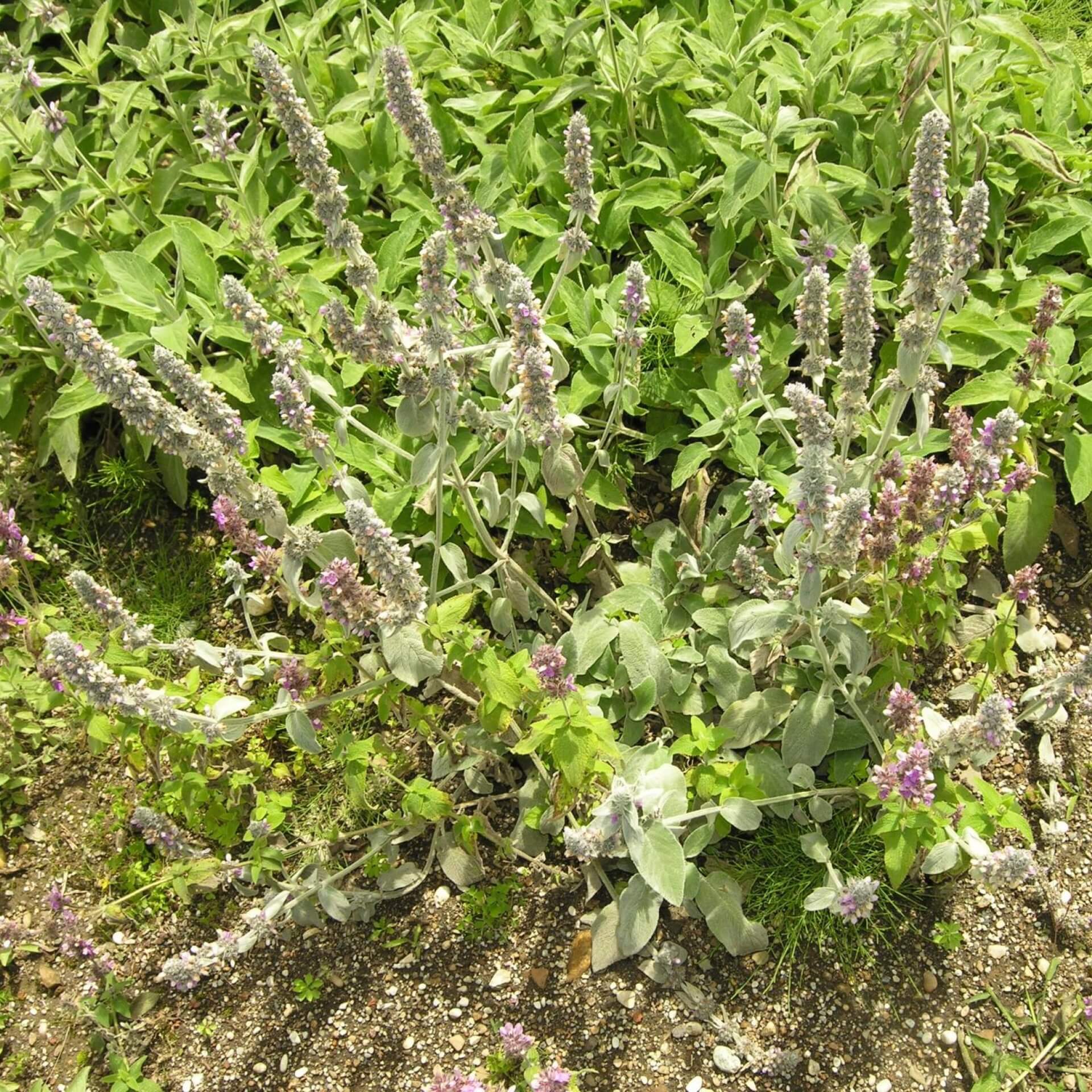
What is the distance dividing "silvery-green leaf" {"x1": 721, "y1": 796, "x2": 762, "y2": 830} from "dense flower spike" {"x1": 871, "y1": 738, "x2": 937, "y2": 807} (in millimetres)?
358

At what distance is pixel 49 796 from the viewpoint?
3895 millimetres

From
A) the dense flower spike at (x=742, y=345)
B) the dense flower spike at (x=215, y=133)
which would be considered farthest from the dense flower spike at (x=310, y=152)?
the dense flower spike at (x=742, y=345)

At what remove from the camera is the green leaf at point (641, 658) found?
328 cm

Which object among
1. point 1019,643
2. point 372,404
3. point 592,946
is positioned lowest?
point 592,946

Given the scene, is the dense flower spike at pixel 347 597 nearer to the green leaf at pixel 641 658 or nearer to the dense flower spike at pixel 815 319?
the green leaf at pixel 641 658

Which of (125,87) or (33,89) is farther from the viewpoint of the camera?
(125,87)

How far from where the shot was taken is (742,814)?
2967mm

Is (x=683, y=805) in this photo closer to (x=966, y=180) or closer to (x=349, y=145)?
(x=966, y=180)

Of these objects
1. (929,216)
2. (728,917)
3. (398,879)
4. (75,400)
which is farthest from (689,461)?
(75,400)

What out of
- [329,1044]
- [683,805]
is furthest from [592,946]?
[329,1044]

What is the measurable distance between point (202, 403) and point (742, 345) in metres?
1.53

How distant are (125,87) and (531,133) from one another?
192 cm

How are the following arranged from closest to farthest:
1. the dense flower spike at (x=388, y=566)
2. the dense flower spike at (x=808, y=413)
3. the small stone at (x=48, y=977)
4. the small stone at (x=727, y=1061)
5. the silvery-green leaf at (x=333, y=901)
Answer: the dense flower spike at (x=388, y=566)
the dense flower spike at (x=808, y=413)
the small stone at (x=727, y=1061)
the silvery-green leaf at (x=333, y=901)
the small stone at (x=48, y=977)

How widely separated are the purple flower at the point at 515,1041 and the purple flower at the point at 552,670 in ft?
3.20
